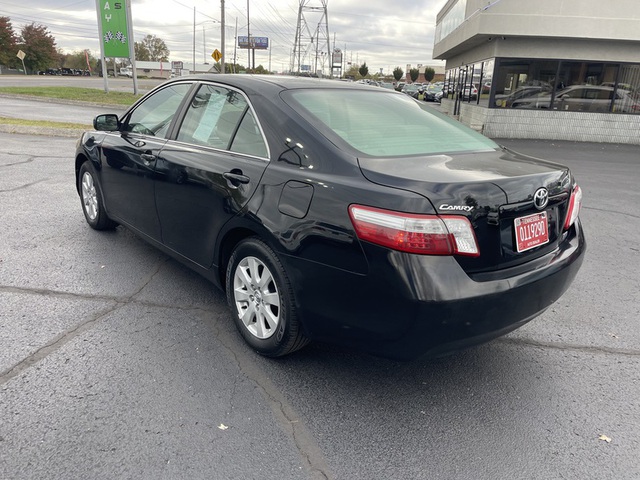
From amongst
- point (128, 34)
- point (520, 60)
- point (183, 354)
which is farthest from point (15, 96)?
point (183, 354)

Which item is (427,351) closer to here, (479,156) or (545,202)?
(545,202)

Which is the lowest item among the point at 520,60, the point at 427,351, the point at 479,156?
the point at 427,351

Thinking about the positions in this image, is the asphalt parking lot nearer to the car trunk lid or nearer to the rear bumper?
the rear bumper

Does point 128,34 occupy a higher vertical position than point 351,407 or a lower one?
higher

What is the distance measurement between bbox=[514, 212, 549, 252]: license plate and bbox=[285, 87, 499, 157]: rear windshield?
671 mm

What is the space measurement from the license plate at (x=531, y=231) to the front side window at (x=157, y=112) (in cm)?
262

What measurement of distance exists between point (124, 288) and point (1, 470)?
1958mm

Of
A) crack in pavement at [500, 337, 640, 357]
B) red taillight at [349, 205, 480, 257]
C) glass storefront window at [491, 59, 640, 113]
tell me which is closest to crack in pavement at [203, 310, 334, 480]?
red taillight at [349, 205, 480, 257]

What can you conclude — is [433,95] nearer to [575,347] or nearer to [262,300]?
[575,347]

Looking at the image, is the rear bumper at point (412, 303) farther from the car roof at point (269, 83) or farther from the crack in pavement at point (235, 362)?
the car roof at point (269, 83)

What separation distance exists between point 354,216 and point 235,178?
0.96 meters

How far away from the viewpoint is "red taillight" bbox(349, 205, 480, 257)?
227 centimetres

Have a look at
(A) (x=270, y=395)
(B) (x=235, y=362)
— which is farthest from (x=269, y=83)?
(A) (x=270, y=395)

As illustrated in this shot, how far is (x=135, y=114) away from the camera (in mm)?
4480
